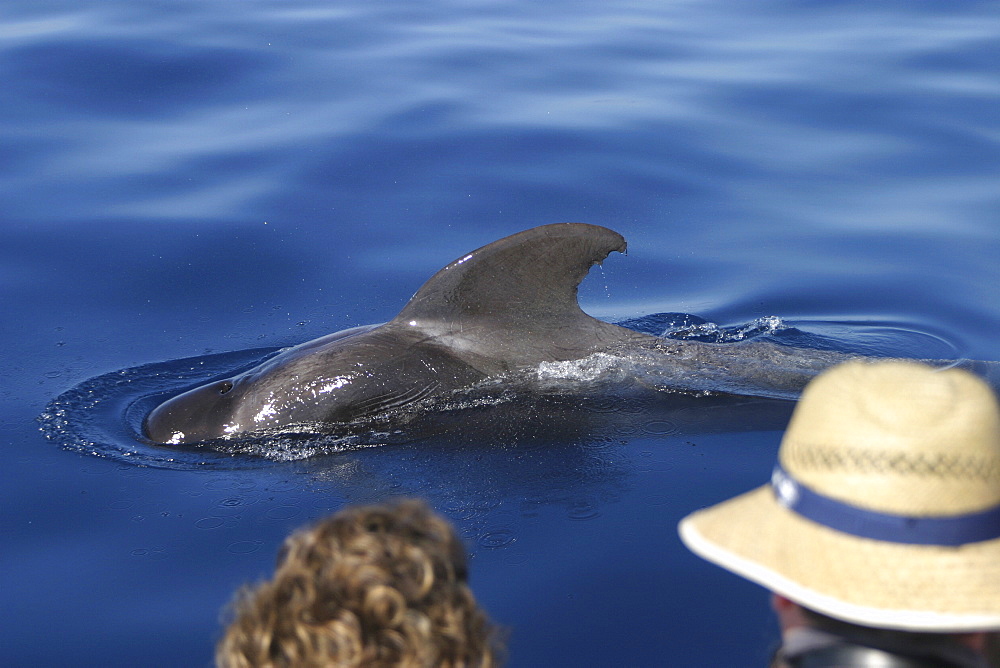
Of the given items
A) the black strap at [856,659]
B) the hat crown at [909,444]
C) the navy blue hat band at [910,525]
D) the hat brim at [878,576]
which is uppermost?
the hat crown at [909,444]

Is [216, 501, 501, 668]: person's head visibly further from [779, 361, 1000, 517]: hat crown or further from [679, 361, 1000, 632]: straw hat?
[779, 361, 1000, 517]: hat crown

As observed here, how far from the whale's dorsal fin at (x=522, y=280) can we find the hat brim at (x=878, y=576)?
12.8 ft

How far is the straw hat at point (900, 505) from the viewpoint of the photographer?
191 cm

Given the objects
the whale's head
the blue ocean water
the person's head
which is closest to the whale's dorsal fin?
the blue ocean water

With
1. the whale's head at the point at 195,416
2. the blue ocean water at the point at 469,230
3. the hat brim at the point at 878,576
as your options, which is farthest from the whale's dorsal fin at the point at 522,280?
the hat brim at the point at 878,576

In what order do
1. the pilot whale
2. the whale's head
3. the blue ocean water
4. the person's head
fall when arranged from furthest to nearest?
the pilot whale → the whale's head → the blue ocean water → the person's head

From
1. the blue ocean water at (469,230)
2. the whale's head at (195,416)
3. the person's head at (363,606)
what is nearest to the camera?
the person's head at (363,606)

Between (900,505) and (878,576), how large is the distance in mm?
133

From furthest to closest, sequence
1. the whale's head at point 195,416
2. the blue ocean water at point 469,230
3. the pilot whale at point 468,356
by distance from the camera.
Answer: the pilot whale at point 468,356 < the whale's head at point 195,416 < the blue ocean water at point 469,230

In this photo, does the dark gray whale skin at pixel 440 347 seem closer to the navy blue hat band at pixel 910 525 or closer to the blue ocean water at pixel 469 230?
the blue ocean water at pixel 469 230

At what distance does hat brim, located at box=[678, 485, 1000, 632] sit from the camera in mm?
1909

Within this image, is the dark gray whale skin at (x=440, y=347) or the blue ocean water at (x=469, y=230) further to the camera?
the dark gray whale skin at (x=440, y=347)

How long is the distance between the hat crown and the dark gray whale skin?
391 centimetres

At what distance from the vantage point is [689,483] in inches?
202
